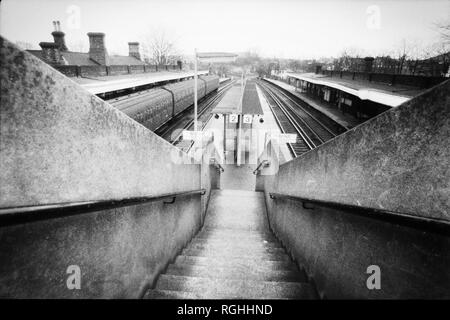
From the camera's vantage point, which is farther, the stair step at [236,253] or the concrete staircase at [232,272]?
the stair step at [236,253]

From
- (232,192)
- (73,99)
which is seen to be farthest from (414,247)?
(232,192)

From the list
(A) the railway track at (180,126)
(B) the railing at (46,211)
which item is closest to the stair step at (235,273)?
(B) the railing at (46,211)

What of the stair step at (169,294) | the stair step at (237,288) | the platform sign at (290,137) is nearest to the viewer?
the stair step at (169,294)

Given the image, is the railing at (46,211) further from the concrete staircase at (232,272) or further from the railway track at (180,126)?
the railway track at (180,126)

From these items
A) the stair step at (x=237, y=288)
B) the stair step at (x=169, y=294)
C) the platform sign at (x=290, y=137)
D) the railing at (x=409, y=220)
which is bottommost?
the stair step at (x=237, y=288)

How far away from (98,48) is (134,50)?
1455cm

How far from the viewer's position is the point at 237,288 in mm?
2566

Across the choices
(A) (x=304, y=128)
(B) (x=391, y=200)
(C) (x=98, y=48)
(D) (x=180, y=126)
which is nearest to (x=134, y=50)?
(C) (x=98, y=48)

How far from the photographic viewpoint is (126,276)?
2.16 metres

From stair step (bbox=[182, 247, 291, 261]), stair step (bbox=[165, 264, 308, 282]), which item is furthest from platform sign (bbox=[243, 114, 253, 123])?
stair step (bbox=[165, 264, 308, 282])

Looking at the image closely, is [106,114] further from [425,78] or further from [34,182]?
[425,78]

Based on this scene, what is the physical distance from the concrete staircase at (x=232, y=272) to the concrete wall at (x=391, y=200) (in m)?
0.44

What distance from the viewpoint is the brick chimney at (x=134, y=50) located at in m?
34.7

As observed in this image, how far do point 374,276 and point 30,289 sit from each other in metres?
2.20
